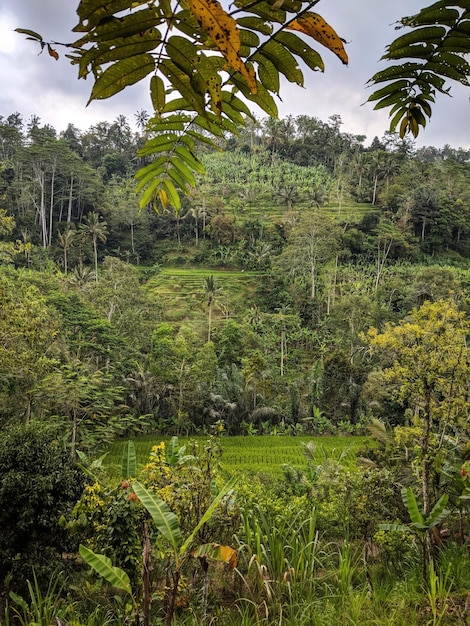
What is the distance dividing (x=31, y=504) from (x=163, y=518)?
1.70 m

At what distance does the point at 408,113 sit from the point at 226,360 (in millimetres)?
18519

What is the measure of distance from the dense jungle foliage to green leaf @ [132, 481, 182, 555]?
0.04 ft

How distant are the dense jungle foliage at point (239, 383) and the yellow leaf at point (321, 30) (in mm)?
436

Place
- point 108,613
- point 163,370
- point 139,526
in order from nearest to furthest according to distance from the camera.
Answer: point 108,613 < point 139,526 < point 163,370

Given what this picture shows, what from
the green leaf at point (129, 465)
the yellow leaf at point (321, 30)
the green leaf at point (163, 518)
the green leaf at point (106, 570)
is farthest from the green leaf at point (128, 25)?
the green leaf at point (129, 465)

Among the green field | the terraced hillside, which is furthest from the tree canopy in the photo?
Answer: the terraced hillside

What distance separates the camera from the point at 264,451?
13555 millimetres

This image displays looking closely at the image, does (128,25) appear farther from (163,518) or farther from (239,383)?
(239,383)

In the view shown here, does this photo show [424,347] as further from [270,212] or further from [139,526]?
[270,212]

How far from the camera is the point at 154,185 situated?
0.98m

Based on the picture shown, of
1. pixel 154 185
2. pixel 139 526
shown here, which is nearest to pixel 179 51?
pixel 154 185

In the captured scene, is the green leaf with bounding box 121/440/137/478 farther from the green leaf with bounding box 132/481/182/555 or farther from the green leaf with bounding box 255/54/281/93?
the green leaf with bounding box 255/54/281/93

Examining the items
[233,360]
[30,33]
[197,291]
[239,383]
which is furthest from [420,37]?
[197,291]

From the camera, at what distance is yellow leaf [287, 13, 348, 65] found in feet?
1.46
